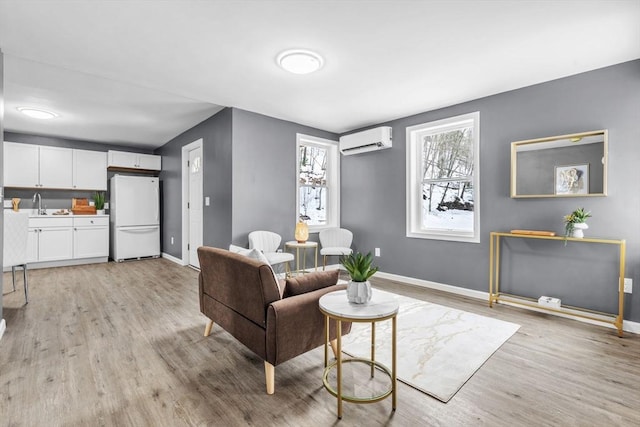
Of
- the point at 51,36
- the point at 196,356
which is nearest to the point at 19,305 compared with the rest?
the point at 196,356

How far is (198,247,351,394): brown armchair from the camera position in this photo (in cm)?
176

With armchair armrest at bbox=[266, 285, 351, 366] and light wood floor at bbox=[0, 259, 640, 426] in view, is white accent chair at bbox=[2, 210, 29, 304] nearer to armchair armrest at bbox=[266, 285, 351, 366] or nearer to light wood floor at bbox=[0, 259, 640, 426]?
light wood floor at bbox=[0, 259, 640, 426]

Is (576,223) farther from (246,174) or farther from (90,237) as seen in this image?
(90,237)

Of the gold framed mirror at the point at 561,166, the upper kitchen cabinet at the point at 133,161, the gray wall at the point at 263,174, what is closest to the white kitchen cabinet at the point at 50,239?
the upper kitchen cabinet at the point at 133,161

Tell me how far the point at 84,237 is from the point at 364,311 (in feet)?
20.5

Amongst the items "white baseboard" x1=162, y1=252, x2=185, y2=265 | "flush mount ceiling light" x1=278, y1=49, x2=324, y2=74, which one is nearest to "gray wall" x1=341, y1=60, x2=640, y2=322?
"flush mount ceiling light" x1=278, y1=49, x2=324, y2=74

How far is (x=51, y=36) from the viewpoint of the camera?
2.35 meters

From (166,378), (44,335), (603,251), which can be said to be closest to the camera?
(166,378)

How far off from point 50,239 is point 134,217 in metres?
1.33

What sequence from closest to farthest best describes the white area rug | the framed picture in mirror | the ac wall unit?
the white area rug → the framed picture in mirror → the ac wall unit

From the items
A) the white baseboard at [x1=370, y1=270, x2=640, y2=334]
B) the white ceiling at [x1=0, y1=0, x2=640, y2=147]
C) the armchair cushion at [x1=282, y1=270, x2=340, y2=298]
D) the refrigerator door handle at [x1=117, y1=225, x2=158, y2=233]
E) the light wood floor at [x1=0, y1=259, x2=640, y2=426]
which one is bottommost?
the light wood floor at [x1=0, y1=259, x2=640, y2=426]

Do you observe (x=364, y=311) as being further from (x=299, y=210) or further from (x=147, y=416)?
(x=299, y=210)

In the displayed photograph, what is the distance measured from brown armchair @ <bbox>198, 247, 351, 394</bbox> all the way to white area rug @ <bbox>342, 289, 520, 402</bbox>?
0.44 metres

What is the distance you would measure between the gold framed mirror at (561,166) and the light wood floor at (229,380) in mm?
1290
